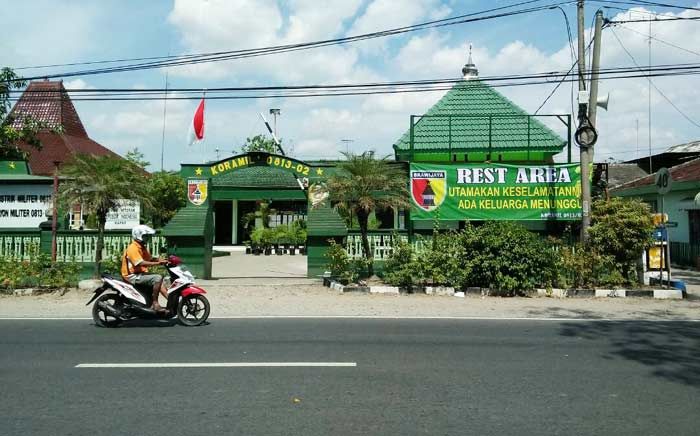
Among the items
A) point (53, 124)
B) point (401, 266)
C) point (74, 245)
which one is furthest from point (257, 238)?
point (401, 266)

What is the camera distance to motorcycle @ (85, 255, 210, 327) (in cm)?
963

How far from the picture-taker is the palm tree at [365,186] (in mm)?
14609

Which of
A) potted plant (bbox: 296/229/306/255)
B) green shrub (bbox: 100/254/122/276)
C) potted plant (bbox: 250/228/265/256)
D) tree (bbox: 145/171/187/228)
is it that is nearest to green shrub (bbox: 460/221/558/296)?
green shrub (bbox: 100/254/122/276)

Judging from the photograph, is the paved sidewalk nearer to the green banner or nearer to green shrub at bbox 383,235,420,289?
green shrub at bbox 383,235,420,289

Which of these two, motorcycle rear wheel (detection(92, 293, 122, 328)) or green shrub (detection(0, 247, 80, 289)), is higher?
green shrub (detection(0, 247, 80, 289))

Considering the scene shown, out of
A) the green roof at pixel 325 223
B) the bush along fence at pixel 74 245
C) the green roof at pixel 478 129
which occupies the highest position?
the green roof at pixel 478 129

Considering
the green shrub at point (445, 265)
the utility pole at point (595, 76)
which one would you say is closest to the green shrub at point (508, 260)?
the green shrub at point (445, 265)

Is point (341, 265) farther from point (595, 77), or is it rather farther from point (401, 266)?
point (595, 77)

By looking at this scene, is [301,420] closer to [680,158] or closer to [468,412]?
[468,412]

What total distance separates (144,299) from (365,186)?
651cm

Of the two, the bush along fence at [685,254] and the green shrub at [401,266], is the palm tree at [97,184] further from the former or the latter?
the bush along fence at [685,254]

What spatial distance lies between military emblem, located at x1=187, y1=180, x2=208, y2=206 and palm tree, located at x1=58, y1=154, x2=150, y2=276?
2.03 meters

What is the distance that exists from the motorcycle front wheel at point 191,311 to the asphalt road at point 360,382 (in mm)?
300

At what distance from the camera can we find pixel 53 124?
32.0 m
